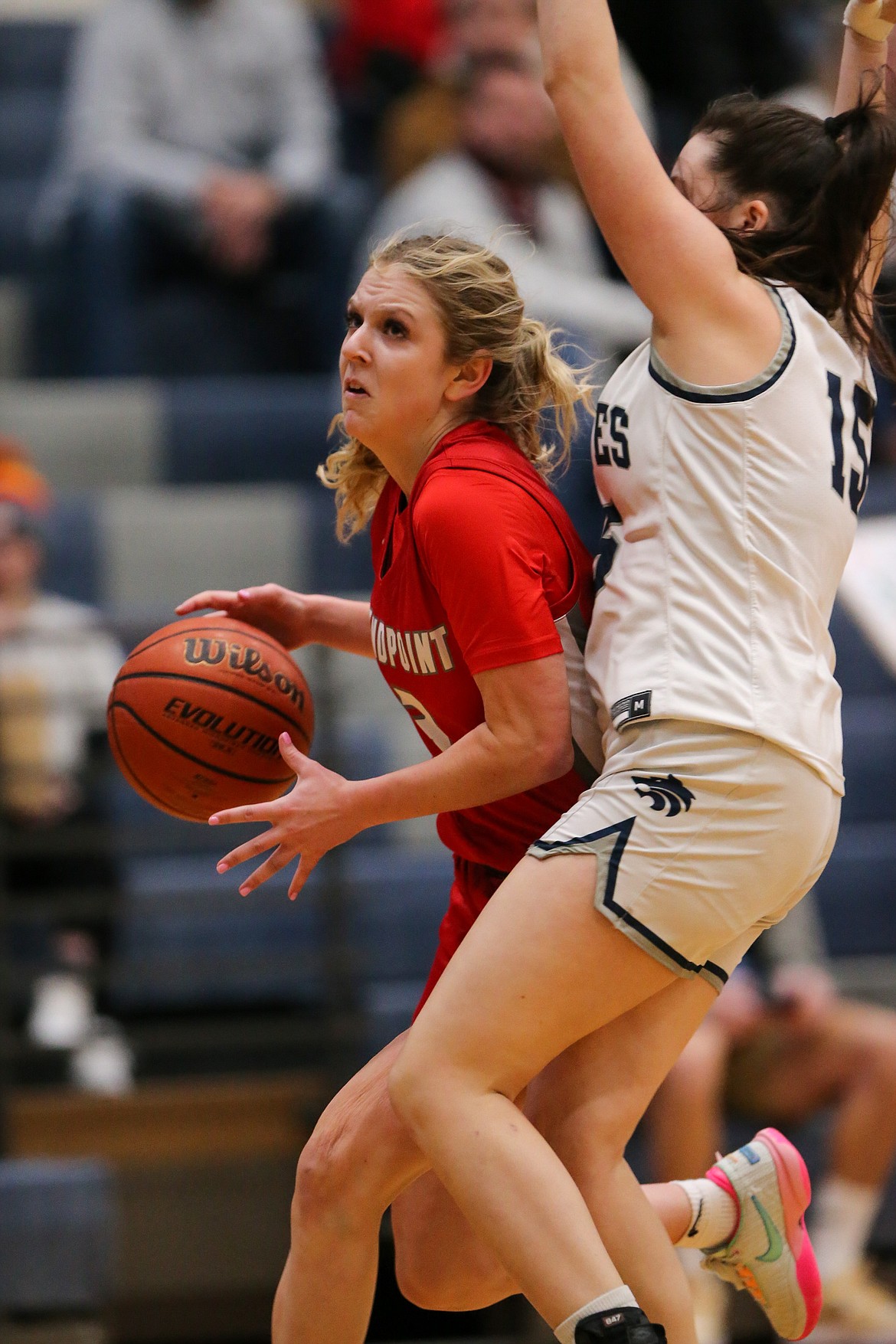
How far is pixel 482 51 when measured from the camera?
622 centimetres

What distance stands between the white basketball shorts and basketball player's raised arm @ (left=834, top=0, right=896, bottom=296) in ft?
2.62

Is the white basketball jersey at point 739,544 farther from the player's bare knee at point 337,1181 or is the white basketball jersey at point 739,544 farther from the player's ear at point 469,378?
the player's bare knee at point 337,1181

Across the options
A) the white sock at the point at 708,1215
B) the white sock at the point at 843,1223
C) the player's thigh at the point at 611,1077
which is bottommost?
the white sock at the point at 843,1223

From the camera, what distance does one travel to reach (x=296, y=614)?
3.04 metres

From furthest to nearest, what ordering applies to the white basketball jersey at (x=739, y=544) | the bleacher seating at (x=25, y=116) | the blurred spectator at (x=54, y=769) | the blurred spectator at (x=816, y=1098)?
the bleacher seating at (x=25, y=116) → the blurred spectator at (x=54, y=769) → the blurred spectator at (x=816, y=1098) → the white basketball jersey at (x=739, y=544)

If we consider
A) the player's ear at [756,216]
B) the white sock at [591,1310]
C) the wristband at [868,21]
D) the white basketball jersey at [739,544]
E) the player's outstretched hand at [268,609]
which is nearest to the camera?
the white sock at [591,1310]

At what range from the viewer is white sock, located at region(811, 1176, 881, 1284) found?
492 cm

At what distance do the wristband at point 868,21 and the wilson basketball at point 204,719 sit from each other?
4.39ft

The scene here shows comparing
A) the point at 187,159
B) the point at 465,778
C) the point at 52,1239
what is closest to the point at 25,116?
the point at 187,159

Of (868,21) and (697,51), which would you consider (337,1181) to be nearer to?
(868,21)

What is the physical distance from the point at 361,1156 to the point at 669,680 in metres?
0.86

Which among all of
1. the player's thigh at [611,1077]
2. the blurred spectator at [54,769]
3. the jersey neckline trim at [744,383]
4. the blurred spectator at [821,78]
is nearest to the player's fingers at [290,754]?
the player's thigh at [611,1077]

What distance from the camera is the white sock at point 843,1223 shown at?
492 centimetres

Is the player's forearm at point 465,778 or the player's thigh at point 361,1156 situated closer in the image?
the player's forearm at point 465,778
